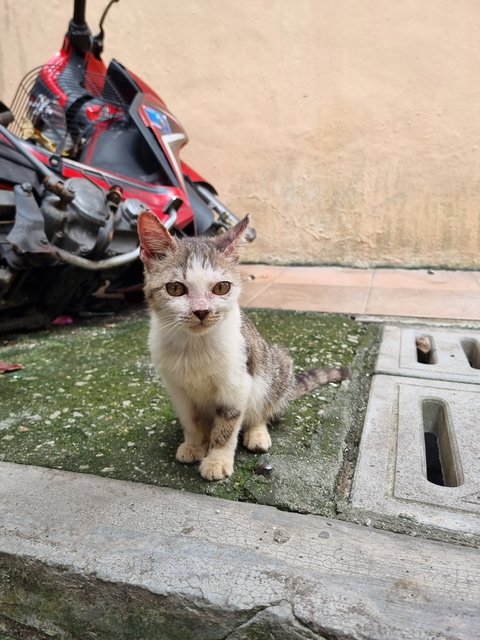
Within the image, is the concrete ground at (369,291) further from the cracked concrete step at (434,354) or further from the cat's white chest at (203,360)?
the cat's white chest at (203,360)

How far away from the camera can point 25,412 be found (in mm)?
1971

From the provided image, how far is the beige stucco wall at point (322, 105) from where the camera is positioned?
15.6 ft

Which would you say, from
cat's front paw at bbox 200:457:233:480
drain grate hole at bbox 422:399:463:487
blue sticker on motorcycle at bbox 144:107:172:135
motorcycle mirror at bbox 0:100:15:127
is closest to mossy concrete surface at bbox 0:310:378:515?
cat's front paw at bbox 200:457:233:480

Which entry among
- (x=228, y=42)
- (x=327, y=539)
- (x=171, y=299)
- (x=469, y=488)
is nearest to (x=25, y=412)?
(x=171, y=299)

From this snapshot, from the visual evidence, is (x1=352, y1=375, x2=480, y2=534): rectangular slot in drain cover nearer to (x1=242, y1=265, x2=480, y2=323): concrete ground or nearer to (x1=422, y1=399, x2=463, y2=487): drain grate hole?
(x1=422, y1=399, x2=463, y2=487): drain grate hole

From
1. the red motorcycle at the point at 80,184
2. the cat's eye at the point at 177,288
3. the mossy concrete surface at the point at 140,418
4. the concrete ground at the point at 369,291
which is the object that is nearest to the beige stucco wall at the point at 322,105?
the concrete ground at the point at 369,291

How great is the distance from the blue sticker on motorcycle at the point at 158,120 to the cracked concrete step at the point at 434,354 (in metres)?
2.04

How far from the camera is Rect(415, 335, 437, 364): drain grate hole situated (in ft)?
8.40

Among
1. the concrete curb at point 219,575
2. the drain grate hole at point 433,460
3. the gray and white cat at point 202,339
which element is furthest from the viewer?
the drain grate hole at point 433,460

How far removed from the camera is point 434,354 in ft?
8.13

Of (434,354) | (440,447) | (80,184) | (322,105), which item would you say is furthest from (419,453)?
(322,105)

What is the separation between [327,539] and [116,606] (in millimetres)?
522

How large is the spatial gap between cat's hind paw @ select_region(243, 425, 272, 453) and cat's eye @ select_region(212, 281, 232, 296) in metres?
0.55

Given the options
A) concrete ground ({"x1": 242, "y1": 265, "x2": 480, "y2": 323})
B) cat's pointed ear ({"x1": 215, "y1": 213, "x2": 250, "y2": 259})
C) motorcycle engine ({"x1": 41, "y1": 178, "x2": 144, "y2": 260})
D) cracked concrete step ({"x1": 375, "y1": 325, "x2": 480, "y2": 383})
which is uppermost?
cat's pointed ear ({"x1": 215, "y1": 213, "x2": 250, "y2": 259})
